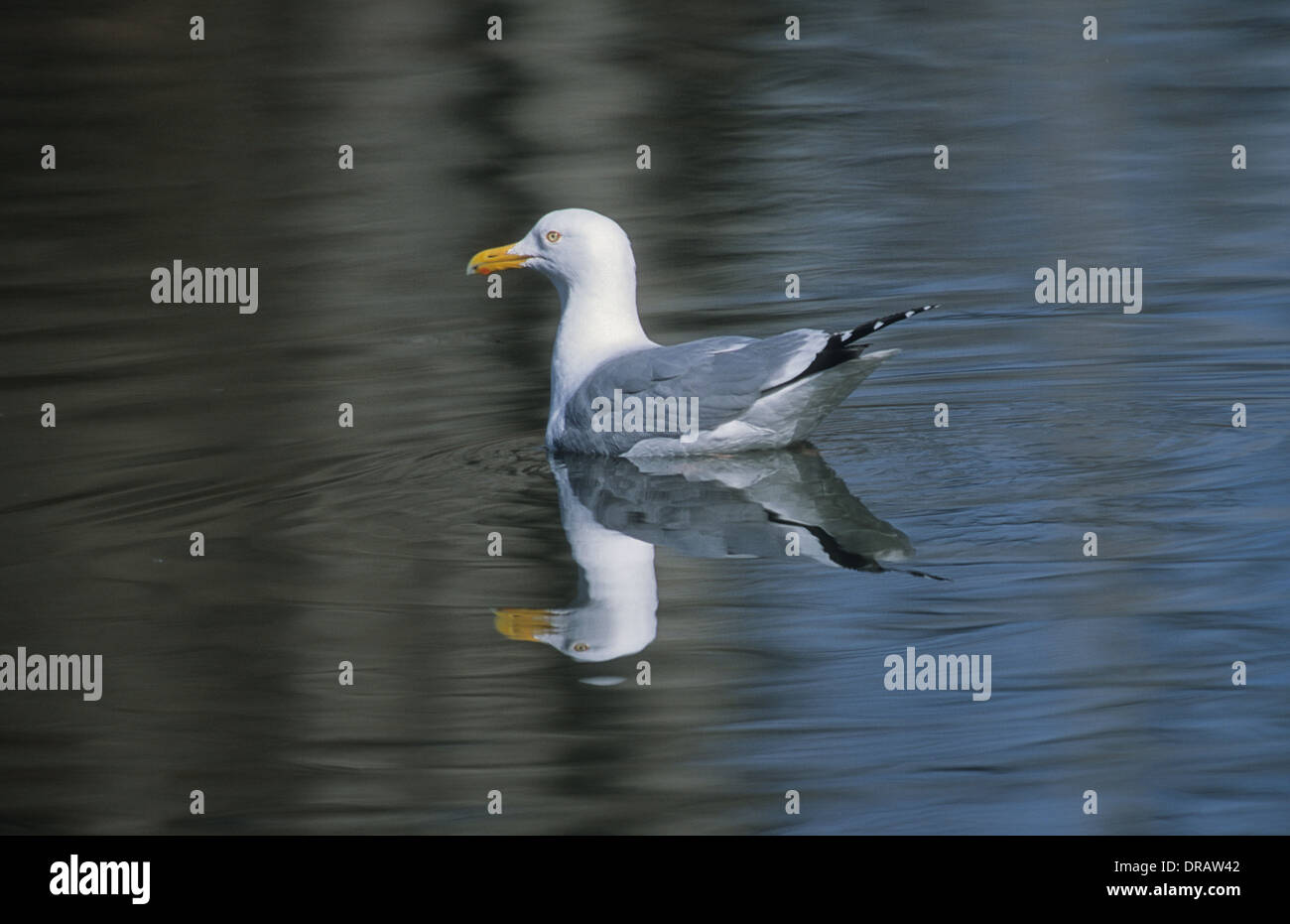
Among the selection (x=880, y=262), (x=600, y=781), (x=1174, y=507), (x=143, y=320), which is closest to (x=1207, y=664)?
(x=1174, y=507)

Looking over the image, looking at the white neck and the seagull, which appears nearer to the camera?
the seagull

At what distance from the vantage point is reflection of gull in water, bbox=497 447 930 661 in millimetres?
6781

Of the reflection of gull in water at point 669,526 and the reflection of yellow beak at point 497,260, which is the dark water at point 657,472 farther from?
the reflection of yellow beak at point 497,260

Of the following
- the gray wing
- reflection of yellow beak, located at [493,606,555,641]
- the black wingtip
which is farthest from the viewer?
the gray wing

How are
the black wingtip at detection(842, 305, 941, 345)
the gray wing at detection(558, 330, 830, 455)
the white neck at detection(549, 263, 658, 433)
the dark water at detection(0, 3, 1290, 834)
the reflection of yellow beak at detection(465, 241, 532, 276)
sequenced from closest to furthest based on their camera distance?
1. the dark water at detection(0, 3, 1290, 834)
2. the black wingtip at detection(842, 305, 941, 345)
3. the gray wing at detection(558, 330, 830, 455)
4. the white neck at detection(549, 263, 658, 433)
5. the reflection of yellow beak at detection(465, 241, 532, 276)

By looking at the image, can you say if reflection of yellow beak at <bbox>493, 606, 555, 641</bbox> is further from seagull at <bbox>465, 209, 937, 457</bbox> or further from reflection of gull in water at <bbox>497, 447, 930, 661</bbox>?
seagull at <bbox>465, 209, 937, 457</bbox>

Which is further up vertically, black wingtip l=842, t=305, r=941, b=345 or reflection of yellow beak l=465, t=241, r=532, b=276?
reflection of yellow beak l=465, t=241, r=532, b=276

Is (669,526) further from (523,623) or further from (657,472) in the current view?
(523,623)

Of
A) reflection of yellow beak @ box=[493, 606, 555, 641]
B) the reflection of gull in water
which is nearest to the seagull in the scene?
the reflection of gull in water

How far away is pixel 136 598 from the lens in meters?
7.34

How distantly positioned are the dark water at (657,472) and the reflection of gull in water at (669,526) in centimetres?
3

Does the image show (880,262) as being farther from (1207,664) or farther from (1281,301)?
(1207,664)

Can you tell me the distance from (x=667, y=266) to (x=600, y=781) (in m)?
6.62

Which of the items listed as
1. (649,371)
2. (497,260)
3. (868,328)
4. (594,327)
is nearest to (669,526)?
(649,371)
